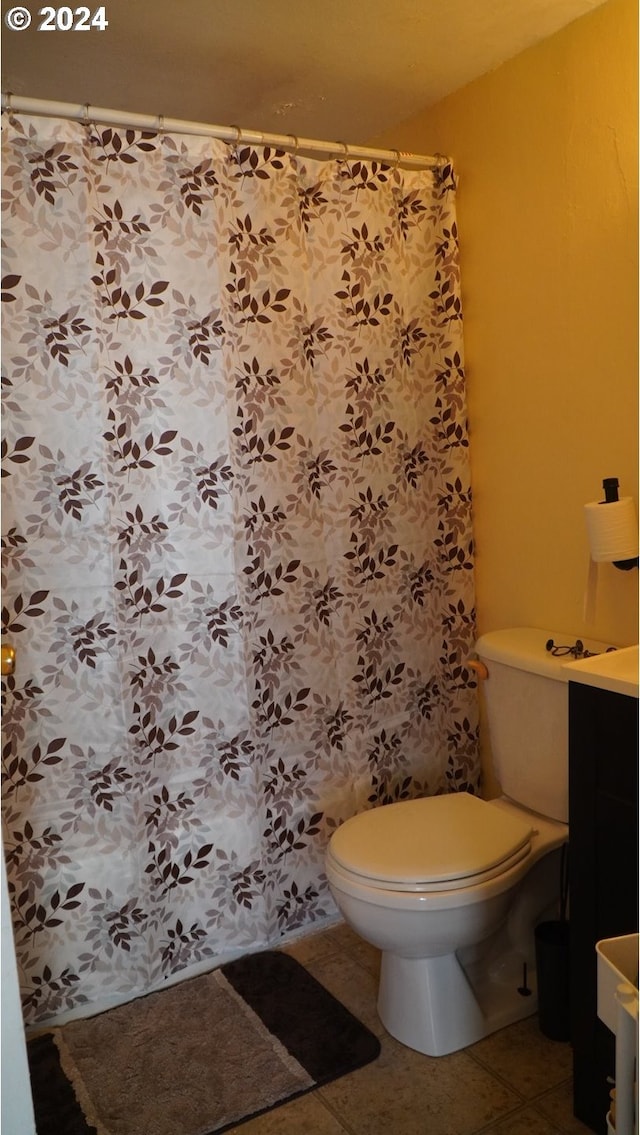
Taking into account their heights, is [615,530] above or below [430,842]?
above

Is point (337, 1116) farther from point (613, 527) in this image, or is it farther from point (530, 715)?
point (613, 527)

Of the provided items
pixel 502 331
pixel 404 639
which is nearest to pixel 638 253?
pixel 502 331

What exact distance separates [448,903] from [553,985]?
1.23ft

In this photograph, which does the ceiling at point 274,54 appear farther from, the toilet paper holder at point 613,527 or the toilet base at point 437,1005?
the toilet base at point 437,1005

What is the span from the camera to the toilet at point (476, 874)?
168 centimetres

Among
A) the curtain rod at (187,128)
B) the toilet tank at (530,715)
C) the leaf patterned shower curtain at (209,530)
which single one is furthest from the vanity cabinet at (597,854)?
the curtain rod at (187,128)

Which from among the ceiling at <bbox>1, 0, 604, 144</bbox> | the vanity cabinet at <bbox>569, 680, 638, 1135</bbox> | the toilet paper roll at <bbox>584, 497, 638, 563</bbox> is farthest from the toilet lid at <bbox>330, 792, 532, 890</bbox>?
the ceiling at <bbox>1, 0, 604, 144</bbox>

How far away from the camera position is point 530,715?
1959 mm

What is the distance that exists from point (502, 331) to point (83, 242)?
1053 millimetres

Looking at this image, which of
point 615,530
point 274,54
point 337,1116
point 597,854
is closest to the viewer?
point 597,854

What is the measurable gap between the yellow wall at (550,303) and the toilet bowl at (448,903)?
1.78 ft

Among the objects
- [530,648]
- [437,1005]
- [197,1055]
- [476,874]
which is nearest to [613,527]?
[530,648]

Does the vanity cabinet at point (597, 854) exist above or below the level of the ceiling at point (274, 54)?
below

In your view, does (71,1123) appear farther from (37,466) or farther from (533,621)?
(533,621)
